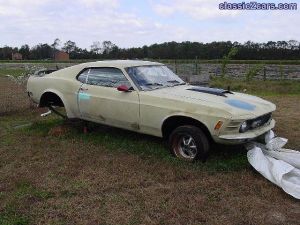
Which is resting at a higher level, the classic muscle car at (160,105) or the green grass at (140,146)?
the classic muscle car at (160,105)

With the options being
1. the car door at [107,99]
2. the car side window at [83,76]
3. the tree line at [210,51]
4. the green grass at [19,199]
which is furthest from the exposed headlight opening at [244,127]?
the tree line at [210,51]

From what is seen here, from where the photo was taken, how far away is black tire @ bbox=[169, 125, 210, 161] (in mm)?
5703

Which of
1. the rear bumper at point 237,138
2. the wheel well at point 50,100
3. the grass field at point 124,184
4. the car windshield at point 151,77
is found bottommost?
the grass field at point 124,184

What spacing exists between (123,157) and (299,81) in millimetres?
16211

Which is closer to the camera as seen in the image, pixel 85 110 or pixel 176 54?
pixel 85 110

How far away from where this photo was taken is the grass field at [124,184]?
4.27m

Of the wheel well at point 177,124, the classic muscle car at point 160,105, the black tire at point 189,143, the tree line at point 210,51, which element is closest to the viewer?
the classic muscle car at point 160,105

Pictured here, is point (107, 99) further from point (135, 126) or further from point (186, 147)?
point (186, 147)

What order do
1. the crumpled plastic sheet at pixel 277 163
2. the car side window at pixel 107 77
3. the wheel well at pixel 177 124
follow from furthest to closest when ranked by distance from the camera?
the car side window at pixel 107 77 < the wheel well at pixel 177 124 < the crumpled plastic sheet at pixel 277 163

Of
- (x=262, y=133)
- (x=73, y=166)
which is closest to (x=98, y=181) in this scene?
(x=73, y=166)

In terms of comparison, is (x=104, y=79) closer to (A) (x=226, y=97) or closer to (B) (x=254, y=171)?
(A) (x=226, y=97)

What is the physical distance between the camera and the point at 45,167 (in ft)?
19.3

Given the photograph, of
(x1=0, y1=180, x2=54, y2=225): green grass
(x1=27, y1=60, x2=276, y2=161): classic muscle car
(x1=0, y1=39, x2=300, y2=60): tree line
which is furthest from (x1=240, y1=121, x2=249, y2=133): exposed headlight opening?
(x1=0, y1=39, x2=300, y2=60): tree line

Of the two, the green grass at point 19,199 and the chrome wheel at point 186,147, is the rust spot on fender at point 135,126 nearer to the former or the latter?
the chrome wheel at point 186,147
